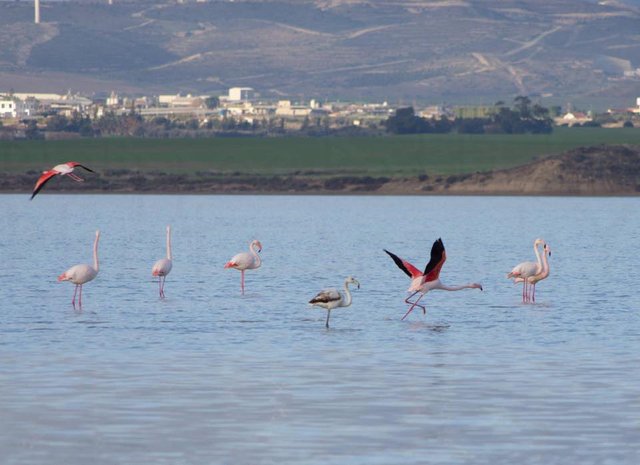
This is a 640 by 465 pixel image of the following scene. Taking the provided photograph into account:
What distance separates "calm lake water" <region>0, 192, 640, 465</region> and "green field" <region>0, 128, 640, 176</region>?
6615 cm

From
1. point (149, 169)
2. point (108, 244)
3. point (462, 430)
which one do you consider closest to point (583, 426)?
point (462, 430)

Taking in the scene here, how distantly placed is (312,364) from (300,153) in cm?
10765

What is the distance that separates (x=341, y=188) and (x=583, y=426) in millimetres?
90422

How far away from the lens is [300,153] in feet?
426

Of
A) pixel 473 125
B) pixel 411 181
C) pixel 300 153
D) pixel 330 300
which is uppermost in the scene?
pixel 330 300

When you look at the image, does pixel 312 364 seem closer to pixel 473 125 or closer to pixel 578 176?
pixel 578 176

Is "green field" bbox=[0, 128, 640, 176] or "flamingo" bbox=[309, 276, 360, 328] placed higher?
"flamingo" bbox=[309, 276, 360, 328]

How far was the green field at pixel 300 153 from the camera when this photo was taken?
117m

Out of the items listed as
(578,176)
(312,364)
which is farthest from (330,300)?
(578,176)

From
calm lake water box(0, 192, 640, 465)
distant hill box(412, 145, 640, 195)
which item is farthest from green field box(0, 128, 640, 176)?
calm lake water box(0, 192, 640, 465)

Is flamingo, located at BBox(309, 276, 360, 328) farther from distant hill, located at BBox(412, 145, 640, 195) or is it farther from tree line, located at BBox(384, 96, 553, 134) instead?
tree line, located at BBox(384, 96, 553, 134)

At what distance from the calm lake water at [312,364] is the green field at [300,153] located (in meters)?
66.1

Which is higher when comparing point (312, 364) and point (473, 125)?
point (312, 364)

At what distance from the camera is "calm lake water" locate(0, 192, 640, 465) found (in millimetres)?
16156
